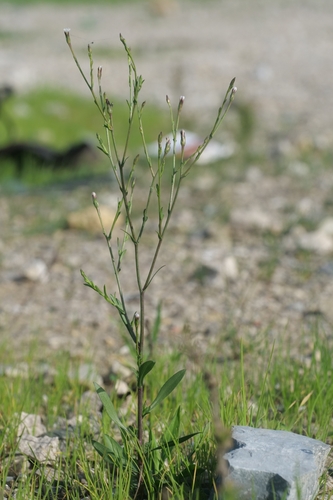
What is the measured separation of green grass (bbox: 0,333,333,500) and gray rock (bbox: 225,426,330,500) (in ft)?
0.36

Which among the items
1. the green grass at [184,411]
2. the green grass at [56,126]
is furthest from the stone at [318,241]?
the green grass at [56,126]

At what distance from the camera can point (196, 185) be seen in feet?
19.7

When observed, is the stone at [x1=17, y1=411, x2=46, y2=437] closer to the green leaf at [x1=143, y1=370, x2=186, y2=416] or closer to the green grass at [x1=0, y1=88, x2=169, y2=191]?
the green leaf at [x1=143, y1=370, x2=186, y2=416]

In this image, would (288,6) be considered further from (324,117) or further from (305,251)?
(305,251)

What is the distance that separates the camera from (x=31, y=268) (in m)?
4.13

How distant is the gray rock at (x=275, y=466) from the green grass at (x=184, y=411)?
0.36 ft

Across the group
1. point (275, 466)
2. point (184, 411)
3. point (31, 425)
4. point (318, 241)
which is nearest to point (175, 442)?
point (275, 466)

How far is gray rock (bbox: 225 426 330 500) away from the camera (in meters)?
1.52

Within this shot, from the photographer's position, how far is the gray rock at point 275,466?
4.99 feet

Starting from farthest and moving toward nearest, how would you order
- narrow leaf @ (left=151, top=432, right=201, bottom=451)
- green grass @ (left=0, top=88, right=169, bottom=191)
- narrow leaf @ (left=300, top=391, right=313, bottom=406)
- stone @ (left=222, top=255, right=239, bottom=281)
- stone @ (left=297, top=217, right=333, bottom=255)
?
green grass @ (left=0, top=88, right=169, bottom=191) < stone @ (left=297, top=217, right=333, bottom=255) < stone @ (left=222, top=255, right=239, bottom=281) < narrow leaf @ (left=300, top=391, right=313, bottom=406) < narrow leaf @ (left=151, top=432, right=201, bottom=451)

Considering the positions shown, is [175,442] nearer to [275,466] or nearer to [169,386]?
[169,386]

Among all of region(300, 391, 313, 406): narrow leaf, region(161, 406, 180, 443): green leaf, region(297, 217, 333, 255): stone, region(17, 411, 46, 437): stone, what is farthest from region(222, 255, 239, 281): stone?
region(161, 406, 180, 443): green leaf

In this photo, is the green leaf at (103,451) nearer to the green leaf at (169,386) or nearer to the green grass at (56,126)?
the green leaf at (169,386)

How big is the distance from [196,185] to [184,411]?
3936mm
